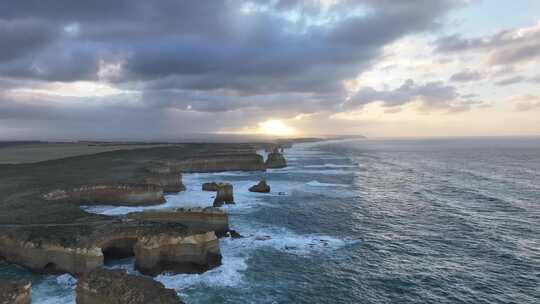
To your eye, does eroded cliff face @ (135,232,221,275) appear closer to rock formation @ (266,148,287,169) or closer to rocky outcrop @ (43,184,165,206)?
rocky outcrop @ (43,184,165,206)

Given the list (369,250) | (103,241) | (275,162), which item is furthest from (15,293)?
(275,162)

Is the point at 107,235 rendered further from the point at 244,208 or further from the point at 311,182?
the point at 311,182

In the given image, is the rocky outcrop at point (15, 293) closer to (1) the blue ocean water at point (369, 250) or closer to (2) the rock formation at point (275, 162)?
(1) the blue ocean water at point (369, 250)

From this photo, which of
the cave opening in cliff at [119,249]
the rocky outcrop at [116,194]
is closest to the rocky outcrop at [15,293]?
the cave opening in cliff at [119,249]

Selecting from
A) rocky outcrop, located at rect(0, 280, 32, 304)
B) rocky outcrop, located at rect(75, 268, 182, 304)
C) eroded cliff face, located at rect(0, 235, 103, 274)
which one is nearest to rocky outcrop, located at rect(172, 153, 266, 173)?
eroded cliff face, located at rect(0, 235, 103, 274)

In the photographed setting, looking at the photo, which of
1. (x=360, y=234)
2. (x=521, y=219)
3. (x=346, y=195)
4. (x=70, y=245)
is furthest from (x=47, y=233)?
(x=521, y=219)

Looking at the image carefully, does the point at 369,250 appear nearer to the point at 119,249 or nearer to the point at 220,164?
the point at 119,249
